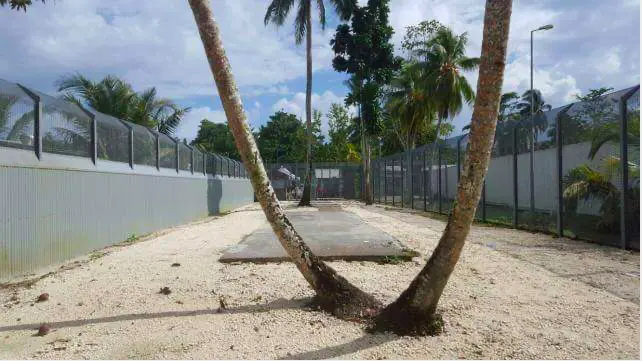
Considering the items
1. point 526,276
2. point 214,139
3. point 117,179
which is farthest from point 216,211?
point 214,139

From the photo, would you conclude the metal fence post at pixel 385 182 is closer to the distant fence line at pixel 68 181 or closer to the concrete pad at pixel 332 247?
the distant fence line at pixel 68 181

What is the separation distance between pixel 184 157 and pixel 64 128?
9.04 m

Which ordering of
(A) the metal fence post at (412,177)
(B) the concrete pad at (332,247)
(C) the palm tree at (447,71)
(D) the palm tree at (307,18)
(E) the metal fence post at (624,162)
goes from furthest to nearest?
(C) the palm tree at (447,71)
(D) the palm tree at (307,18)
(A) the metal fence post at (412,177)
(E) the metal fence post at (624,162)
(B) the concrete pad at (332,247)

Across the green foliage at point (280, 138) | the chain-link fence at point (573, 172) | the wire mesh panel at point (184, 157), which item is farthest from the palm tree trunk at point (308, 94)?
the green foliage at point (280, 138)

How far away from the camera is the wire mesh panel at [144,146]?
13.0 m

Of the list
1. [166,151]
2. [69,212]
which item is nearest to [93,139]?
[69,212]

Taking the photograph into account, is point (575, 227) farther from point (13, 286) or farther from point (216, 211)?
point (216, 211)

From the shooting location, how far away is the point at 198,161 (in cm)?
2038

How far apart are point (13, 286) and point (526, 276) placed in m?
5.97

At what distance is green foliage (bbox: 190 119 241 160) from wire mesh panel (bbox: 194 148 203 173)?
41.6 m

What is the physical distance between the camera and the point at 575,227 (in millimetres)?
10195

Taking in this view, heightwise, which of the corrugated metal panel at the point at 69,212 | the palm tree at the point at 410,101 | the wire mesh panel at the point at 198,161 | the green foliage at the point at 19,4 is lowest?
the corrugated metal panel at the point at 69,212

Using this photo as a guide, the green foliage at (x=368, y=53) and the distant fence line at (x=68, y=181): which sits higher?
the green foliage at (x=368, y=53)

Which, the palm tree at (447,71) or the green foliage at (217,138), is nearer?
the palm tree at (447,71)
